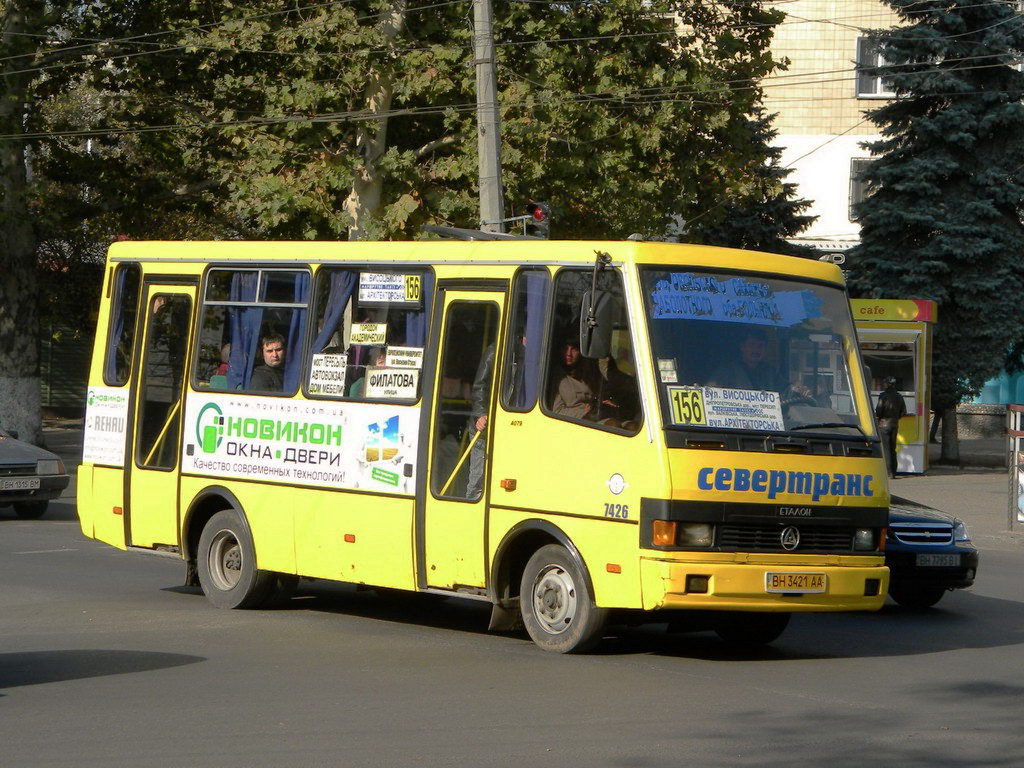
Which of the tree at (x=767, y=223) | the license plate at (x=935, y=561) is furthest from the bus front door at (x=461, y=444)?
the tree at (x=767, y=223)

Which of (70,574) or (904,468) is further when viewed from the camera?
(904,468)

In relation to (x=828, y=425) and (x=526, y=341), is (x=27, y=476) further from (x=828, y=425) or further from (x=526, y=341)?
(x=828, y=425)

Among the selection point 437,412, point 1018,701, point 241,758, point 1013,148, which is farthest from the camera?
point 1013,148

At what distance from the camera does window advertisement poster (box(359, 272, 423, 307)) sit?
11.8m

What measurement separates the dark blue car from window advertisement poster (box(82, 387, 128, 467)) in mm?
6163

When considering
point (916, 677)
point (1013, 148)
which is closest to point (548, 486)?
point (916, 677)

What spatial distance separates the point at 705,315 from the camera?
10.5 m

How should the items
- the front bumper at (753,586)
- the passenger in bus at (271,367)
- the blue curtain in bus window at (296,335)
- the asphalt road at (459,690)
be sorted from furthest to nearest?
the passenger in bus at (271,367)
the blue curtain in bus window at (296,335)
the front bumper at (753,586)
the asphalt road at (459,690)

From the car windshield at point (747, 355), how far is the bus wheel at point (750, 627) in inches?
57.5

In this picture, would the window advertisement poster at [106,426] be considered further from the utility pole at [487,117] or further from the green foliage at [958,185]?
the green foliage at [958,185]

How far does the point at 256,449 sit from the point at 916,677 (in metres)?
5.20

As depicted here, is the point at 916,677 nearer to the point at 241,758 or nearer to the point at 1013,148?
the point at 241,758

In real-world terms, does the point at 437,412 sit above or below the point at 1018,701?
above

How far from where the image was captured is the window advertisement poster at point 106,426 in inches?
540
